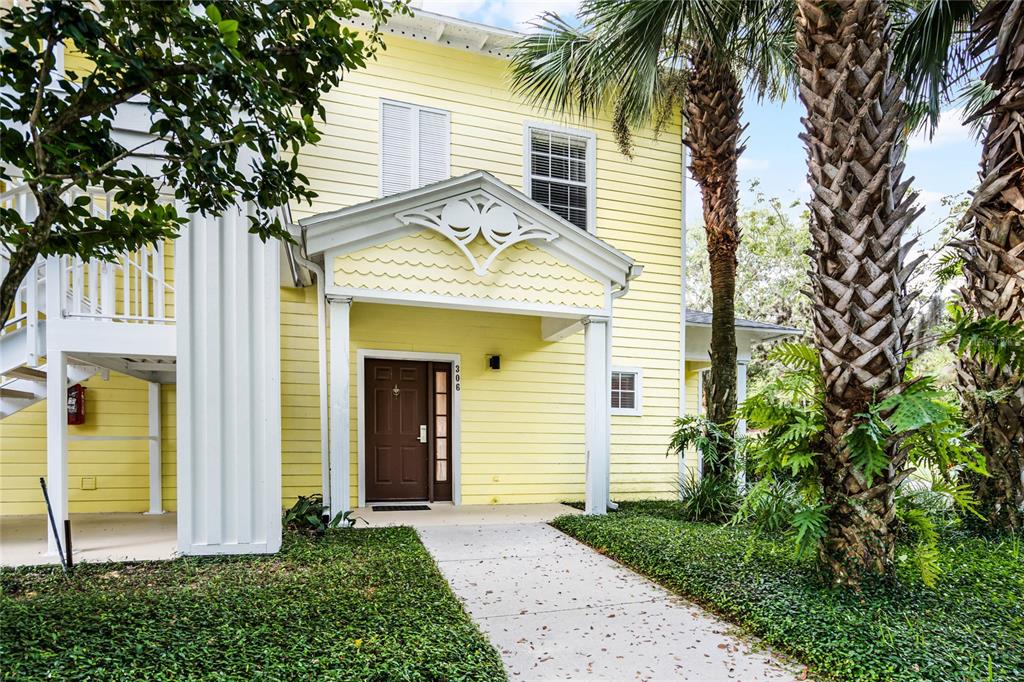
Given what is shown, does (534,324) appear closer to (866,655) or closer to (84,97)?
(866,655)

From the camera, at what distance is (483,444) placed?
7980mm

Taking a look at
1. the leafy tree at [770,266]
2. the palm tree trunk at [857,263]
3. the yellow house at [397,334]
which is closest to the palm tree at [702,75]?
the yellow house at [397,334]

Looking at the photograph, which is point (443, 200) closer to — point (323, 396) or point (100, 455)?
point (323, 396)

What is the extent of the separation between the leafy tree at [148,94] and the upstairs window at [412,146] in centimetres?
493

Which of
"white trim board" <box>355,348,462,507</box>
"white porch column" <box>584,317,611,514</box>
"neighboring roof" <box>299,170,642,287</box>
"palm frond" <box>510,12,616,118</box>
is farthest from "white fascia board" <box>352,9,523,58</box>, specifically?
"white trim board" <box>355,348,462,507</box>

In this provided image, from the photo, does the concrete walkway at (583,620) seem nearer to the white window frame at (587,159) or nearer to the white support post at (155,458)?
the white support post at (155,458)

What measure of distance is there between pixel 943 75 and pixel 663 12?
3057mm

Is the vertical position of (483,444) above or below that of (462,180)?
below

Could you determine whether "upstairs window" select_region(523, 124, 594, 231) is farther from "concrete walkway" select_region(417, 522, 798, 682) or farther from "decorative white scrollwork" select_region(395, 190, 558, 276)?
"concrete walkway" select_region(417, 522, 798, 682)

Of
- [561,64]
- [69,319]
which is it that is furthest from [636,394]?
[69,319]

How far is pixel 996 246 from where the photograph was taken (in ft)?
16.9

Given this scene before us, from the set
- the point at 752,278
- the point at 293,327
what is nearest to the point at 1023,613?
the point at 293,327

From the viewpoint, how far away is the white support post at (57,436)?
4516 millimetres

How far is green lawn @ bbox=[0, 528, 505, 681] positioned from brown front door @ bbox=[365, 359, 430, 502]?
305cm
